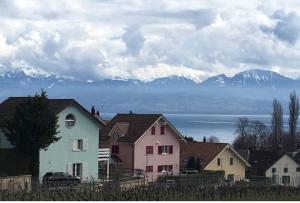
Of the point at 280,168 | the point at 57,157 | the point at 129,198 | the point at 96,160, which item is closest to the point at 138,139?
the point at 96,160

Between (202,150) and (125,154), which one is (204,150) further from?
(125,154)

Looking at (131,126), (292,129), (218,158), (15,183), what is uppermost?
(292,129)

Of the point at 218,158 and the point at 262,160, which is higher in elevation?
the point at 262,160

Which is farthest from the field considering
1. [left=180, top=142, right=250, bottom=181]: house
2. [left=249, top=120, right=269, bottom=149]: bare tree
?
[left=249, top=120, right=269, bottom=149]: bare tree

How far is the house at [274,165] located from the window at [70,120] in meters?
30.0

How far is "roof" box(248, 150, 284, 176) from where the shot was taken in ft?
273

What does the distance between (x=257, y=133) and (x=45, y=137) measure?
10918 centimetres

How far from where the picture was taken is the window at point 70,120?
5922cm

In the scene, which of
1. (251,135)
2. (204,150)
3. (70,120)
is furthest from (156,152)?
(251,135)

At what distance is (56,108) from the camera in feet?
191

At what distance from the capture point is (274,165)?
82562 mm

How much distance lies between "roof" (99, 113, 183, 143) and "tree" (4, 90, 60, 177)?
1525cm

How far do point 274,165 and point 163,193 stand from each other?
5026 cm

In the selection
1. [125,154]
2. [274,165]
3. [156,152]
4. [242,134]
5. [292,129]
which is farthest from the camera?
[242,134]
